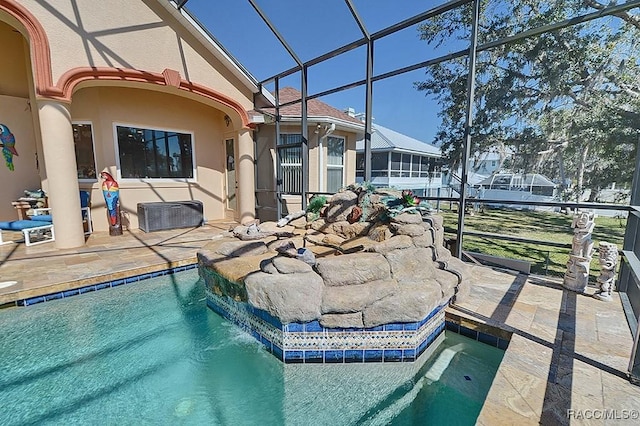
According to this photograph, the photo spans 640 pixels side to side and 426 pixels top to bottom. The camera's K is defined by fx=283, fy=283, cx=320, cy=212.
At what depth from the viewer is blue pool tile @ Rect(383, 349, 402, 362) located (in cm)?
266

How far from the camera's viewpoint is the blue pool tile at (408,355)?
2.66 m

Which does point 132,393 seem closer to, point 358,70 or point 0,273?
point 0,273

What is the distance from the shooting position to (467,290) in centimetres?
327

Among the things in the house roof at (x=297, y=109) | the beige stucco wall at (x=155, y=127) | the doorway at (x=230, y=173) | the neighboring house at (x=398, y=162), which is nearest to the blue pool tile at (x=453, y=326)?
the house roof at (x=297, y=109)

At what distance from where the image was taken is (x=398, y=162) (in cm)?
1697

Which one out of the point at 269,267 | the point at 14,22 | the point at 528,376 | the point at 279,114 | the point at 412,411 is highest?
the point at 14,22

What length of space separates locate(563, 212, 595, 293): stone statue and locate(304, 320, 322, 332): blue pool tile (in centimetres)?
312

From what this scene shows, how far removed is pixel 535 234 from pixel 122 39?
11956 millimetres

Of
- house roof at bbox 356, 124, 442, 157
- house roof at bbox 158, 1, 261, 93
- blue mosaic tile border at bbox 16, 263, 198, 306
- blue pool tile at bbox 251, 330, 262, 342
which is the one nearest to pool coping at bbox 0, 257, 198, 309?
blue mosaic tile border at bbox 16, 263, 198, 306

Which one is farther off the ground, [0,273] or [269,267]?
[269,267]

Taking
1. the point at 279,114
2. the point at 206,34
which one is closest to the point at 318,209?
the point at 279,114

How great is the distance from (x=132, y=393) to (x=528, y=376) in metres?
3.04

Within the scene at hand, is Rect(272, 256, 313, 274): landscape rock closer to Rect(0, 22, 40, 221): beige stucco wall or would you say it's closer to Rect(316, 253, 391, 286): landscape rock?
Rect(316, 253, 391, 286): landscape rock

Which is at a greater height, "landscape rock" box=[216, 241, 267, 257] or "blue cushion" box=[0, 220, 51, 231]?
"blue cushion" box=[0, 220, 51, 231]
